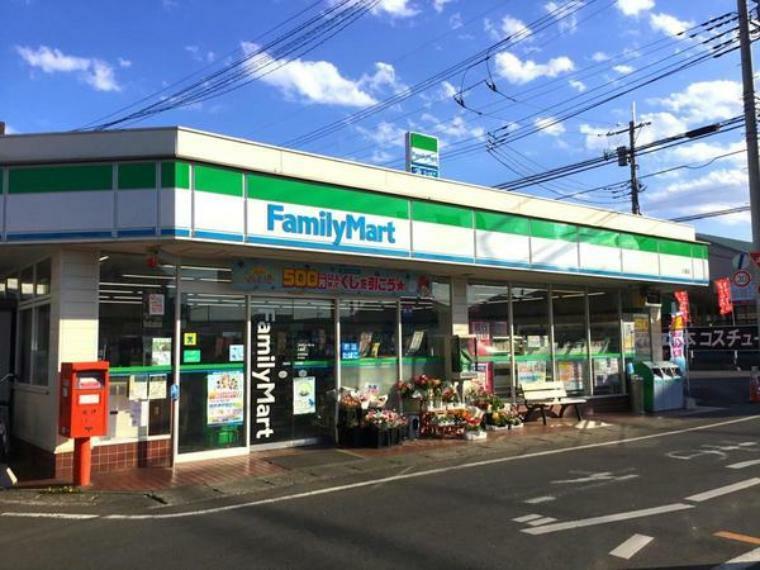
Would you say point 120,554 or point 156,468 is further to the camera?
point 156,468

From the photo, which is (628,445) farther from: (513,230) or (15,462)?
(15,462)

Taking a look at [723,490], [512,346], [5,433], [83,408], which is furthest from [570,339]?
[5,433]

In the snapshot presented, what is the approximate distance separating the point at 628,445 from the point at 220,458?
23.2 ft

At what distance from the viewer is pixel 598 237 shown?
16016 mm

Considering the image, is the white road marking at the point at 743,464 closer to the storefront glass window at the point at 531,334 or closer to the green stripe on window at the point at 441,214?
the storefront glass window at the point at 531,334

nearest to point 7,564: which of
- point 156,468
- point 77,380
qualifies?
point 77,380

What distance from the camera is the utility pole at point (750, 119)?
17547mm

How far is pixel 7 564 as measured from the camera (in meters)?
6.01

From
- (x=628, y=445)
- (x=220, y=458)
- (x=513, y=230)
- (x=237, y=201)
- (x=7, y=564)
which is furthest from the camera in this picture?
(x=513, y=230)

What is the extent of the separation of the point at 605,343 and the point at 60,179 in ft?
44.6

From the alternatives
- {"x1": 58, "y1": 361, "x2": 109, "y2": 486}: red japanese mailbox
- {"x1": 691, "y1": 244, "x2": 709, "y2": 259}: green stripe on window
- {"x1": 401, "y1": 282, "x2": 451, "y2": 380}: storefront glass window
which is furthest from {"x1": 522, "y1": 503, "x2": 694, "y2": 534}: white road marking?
{"x1": 691, "y1": 244, "x2": 709, "y2": 259}: green stripe on window

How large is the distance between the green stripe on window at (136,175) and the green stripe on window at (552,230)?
803 cm

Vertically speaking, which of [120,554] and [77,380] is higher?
[77,380]

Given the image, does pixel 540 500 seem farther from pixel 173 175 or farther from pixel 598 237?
pixel 598 237
